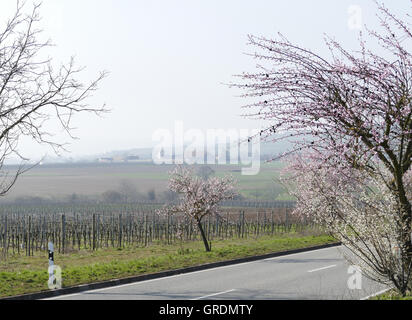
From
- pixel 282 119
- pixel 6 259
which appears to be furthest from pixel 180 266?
pixel 6 259

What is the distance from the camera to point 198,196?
985 inches

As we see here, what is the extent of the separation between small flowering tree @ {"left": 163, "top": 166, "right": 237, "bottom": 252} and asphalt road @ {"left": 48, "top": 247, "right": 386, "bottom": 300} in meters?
6.71

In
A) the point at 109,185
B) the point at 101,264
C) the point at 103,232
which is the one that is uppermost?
the point at 109,185

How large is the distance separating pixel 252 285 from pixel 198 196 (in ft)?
36.8

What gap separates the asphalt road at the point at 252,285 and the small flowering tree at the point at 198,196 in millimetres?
6712

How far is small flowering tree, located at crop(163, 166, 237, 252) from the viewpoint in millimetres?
24875

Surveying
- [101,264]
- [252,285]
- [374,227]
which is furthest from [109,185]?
[374,227]

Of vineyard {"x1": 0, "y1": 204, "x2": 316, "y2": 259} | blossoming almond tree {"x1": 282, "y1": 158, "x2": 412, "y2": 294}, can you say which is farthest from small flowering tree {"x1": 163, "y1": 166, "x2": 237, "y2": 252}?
blossoming almond tree {"x1": 282, "y1": 158, "x2": 412, "y2": 294}

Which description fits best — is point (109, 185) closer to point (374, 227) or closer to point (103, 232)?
point (103, 232)

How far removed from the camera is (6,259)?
27188 millimetres

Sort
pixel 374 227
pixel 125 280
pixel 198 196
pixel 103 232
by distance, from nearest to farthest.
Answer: pixel 374 227 → pixel 125 280 → pixel 198 196 → pixel 103 232

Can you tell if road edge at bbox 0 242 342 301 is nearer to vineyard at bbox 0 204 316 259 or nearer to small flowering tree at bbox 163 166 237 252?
small flowering tree at bbox 163 166 237 252

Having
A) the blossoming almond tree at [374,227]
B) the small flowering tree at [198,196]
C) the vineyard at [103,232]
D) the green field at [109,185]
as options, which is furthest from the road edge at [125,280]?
the green field at [109,185]
